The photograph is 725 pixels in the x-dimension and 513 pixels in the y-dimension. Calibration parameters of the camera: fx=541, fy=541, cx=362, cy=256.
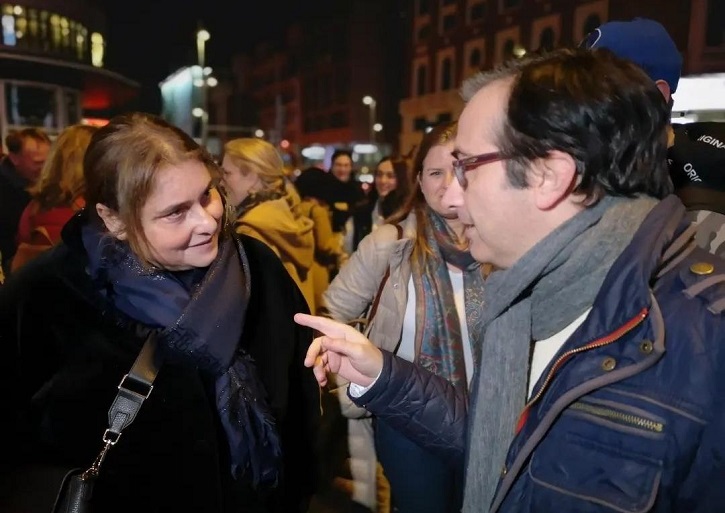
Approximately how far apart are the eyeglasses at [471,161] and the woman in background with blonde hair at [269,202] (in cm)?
207

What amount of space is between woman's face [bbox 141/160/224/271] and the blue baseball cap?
111cm

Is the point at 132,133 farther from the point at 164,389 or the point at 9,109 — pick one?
the point at 9,109

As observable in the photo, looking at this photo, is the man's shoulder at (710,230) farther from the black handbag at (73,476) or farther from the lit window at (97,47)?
the lit window at (97,47)

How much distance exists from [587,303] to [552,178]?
23 centimetres

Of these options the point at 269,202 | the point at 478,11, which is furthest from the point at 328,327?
the point at 478,11

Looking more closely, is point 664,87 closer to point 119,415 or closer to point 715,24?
point 119,415

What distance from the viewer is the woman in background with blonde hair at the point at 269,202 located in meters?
3.12

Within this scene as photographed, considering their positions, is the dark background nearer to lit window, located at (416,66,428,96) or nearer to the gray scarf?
lit window, located at (416,66,428,96)

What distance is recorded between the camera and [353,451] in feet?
7.68

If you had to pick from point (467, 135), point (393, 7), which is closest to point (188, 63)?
point (393, 7)

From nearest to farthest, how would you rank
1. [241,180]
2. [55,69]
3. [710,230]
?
[710,230] → [241,180] → [55,69]

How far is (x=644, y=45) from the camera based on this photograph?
1392mm

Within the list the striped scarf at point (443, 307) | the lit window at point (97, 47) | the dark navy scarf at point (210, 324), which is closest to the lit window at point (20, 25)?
the lit window at point (97, 47)

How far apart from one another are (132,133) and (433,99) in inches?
305
